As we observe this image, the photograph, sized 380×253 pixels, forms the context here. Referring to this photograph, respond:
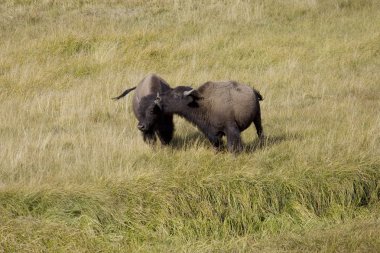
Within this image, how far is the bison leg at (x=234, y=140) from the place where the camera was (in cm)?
1080

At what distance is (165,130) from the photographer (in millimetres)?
11648

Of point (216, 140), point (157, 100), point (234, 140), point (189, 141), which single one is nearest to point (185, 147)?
point (189, 141)

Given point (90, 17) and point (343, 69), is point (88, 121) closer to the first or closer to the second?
point (343, 69)

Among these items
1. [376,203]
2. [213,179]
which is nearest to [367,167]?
[376,203]

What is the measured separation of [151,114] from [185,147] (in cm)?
94

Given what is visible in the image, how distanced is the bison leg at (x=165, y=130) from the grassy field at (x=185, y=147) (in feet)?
0.62

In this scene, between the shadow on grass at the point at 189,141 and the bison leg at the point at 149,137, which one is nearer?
the bison leg at the point at 149,137

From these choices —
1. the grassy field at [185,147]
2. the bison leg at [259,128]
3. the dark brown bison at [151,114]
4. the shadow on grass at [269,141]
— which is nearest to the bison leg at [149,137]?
the dark brown bison at [151,114]

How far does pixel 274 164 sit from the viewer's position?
35.1ft

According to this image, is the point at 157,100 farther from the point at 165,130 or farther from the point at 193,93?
the point at 165,130

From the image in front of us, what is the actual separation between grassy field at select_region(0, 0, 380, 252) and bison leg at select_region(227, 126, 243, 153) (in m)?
0.14

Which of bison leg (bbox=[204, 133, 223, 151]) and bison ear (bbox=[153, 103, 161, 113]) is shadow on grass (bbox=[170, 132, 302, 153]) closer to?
bison leg (bbox=[204, 133, 223, 151])

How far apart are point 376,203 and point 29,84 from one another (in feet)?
29.5

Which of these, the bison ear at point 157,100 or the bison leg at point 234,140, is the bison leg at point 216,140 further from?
the bison ear at point 157,100
